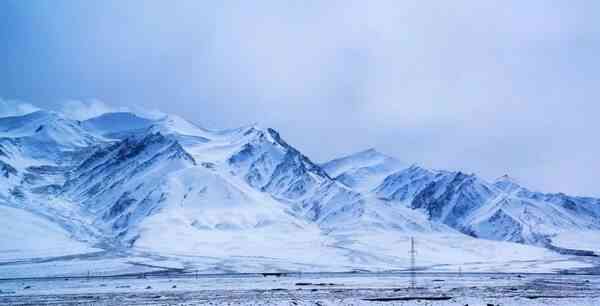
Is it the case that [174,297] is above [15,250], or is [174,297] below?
below

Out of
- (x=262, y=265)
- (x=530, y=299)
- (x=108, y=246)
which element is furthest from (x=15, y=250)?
(x=530, y=299)

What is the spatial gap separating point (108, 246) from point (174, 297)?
137 metres

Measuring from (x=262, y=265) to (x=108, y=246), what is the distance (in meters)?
67.7

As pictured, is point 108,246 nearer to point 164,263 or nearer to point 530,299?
point 164,263

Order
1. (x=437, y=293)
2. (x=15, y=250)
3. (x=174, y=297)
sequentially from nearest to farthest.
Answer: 1. (x=174, y=297)
2. (x=437, y=293)
3. (x=15, y=250)

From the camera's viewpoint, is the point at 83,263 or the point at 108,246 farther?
the point at 108,246

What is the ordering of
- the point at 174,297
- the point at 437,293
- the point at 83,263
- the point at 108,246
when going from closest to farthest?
1. the point at 174,297
2. the point at 437,293
3. the point at 83,263
4. the point at 108,246

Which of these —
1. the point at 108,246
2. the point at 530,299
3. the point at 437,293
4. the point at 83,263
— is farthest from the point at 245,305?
the point at 108,246

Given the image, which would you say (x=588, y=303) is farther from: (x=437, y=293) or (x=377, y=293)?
(x=377, y=293)

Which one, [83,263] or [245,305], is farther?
[83,263]

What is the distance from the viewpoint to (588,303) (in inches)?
2625

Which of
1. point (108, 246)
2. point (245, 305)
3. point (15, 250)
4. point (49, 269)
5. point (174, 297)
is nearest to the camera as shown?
point (245, 305)

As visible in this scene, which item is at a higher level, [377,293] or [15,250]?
[15,250]

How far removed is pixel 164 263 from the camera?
506 ft
